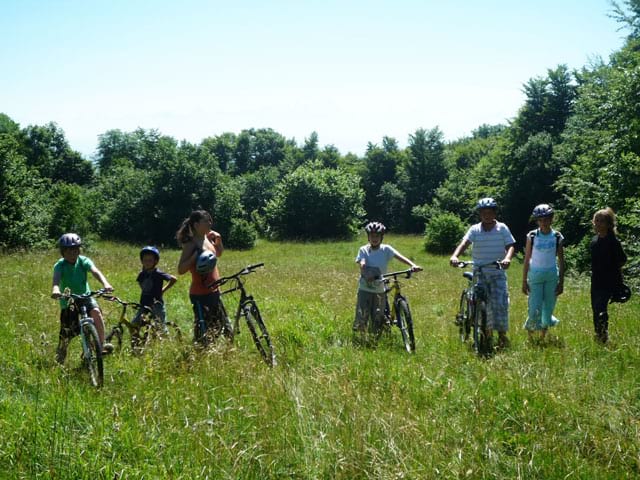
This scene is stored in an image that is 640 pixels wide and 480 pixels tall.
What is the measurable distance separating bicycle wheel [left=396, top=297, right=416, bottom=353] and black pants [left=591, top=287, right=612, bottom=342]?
2268mm

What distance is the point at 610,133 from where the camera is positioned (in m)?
19.3

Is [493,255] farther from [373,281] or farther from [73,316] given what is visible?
[73,316]

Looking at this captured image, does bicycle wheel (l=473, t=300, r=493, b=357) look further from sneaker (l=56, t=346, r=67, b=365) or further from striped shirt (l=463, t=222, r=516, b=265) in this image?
sneaker (l=56, t=346, r=67, b=365)

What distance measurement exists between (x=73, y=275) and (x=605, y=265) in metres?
6.44

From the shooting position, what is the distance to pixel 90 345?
18.9 ft

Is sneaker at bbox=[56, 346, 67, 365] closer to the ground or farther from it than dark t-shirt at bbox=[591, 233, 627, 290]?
A: closer to the ground

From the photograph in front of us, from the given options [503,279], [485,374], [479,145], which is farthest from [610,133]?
[479,145]

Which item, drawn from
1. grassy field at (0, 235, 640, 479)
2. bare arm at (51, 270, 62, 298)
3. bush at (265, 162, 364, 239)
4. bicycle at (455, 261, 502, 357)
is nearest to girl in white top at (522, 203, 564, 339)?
grassy field at (0, 235, 640, 479)

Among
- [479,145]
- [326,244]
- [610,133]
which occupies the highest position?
[479,145]

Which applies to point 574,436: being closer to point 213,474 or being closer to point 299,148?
point 213,474

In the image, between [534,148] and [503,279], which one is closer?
[503,279]

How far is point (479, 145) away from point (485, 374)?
2625 inches

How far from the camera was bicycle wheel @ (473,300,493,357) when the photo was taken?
683 cm

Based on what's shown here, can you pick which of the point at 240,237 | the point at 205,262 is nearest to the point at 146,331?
the point at 205,262
